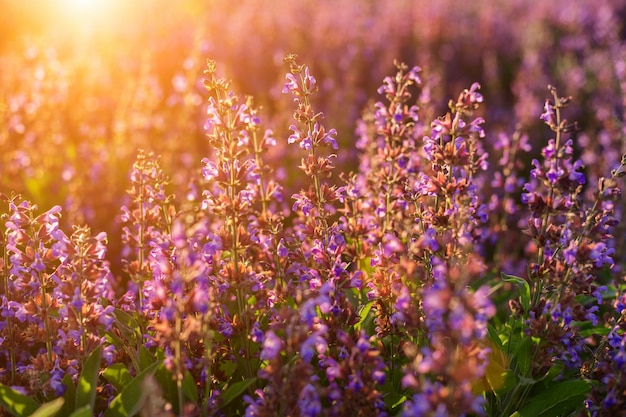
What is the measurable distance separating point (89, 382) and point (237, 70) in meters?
9.52

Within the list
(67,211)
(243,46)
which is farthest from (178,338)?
(243,46)

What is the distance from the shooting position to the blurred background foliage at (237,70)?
677 centimetres

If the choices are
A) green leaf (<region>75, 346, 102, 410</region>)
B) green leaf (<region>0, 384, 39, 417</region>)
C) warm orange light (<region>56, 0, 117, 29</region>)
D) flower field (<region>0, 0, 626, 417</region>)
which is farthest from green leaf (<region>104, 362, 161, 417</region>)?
warm orange light (<region>56, 0, 117, 29</region>)

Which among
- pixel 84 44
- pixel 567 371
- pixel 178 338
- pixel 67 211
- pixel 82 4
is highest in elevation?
pixel 82 4

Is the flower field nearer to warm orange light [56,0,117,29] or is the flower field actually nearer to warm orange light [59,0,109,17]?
warm orange light [56,0,117,29]

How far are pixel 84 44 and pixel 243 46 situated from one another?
3.24 m

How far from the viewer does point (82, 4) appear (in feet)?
50.9

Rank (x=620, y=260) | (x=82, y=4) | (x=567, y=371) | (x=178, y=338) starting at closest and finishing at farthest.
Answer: (x=178, y=338), (x=567, y=371), (x=620, y=260), (x=82, y=4)

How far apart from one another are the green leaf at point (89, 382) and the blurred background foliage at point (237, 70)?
2850mm

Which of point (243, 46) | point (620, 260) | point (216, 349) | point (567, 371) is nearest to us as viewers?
point (216, 349)

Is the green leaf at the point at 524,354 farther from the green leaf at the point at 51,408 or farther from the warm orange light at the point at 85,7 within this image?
the warm orange light at the point at 85,7

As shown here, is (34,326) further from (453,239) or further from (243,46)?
(243,46)

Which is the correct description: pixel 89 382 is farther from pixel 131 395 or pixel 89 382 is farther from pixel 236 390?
pixel 236 390

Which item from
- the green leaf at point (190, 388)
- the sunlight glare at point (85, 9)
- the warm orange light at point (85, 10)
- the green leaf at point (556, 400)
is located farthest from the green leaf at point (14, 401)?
the sunlight glare at point (85, 9)
